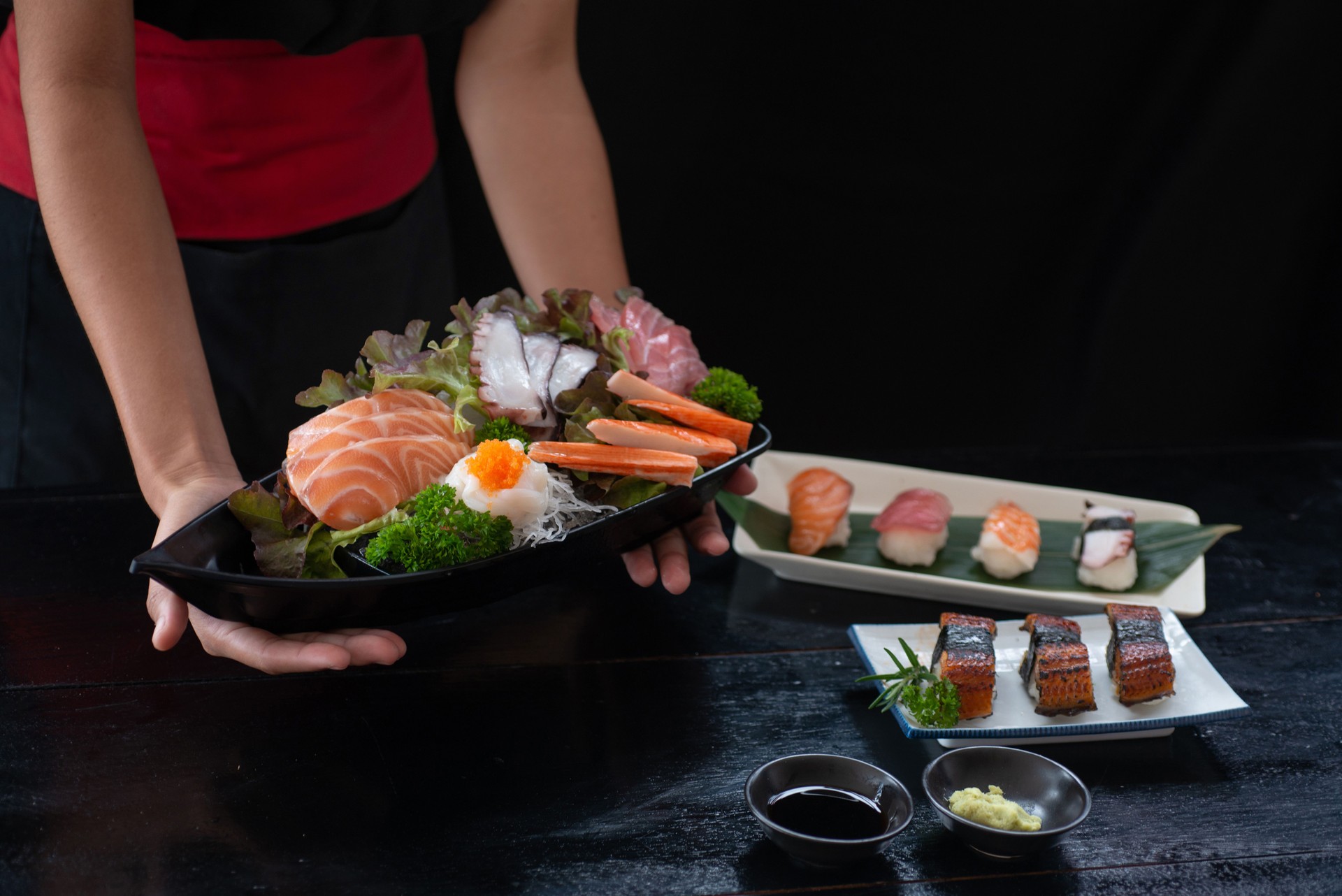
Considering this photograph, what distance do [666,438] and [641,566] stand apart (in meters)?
0.19

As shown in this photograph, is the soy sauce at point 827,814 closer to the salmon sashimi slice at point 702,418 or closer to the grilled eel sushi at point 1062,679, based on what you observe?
the grilled eel sushi at point 1062,679

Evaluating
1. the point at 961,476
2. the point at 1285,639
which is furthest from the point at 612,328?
the point at 1285,639

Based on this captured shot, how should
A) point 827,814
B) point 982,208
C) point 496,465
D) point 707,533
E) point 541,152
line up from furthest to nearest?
point 982,208, point 541,152, point 707,533, point 496,465, point 827,814

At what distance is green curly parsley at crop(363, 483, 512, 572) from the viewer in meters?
1.31

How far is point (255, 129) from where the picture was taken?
2031 mm

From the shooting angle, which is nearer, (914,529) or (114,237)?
(114,237)

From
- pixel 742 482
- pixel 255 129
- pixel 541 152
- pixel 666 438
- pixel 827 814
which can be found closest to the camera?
pixel 827 814

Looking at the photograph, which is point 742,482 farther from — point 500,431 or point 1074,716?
point 1074,716

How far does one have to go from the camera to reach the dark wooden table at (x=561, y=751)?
3.91 ft

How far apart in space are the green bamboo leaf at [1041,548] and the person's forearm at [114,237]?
2.87 feet

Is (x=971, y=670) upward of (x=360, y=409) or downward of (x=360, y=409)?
downward

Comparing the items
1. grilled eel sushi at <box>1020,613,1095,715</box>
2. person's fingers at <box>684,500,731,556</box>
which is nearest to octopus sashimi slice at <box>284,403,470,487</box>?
person's fingers at <box>684,500,731,556</box>

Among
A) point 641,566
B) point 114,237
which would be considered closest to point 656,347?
point 641,566

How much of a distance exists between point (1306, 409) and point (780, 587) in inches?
108
